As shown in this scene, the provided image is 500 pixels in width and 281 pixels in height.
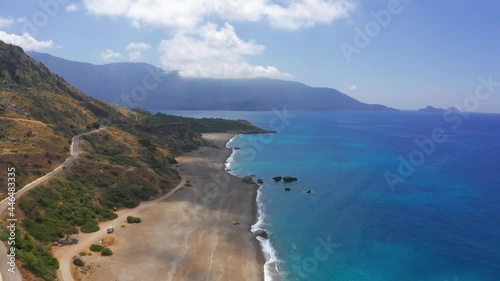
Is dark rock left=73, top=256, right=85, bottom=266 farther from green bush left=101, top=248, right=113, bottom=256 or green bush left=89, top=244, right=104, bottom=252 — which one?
green bush left=89, top=244, right=104, bottom=252

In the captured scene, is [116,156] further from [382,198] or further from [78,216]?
[382,198]

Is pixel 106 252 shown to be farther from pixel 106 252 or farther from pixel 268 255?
pixel 268 255

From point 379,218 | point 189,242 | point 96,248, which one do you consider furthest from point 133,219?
point 379,218

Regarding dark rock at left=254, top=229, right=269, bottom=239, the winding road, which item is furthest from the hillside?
dark rock at left=254, top=229, right=269, bottom=239

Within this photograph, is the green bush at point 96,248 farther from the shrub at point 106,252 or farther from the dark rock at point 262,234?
the dark rock at point 262,234

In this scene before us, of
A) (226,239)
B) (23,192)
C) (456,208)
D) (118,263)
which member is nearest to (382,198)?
(456,208)
